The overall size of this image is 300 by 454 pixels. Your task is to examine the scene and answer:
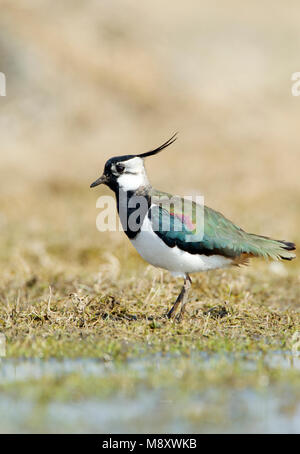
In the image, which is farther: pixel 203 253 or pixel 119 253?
pixel 119 253

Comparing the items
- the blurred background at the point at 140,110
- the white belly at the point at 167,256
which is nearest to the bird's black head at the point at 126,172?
the white belly at the point at 167,256

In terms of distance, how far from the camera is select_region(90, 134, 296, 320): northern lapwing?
5.27 meters

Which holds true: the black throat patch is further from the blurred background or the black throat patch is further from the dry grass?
the blurred background

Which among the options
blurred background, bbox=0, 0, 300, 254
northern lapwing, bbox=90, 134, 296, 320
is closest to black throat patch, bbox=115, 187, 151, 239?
northern lapwing, bbox=90, 134, 296, 320

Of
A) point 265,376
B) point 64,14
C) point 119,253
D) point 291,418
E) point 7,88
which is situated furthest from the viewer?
point 64,14

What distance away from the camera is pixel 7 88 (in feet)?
49.6

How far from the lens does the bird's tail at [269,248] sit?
557 centimetres

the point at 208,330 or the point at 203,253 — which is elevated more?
the point at 203,253

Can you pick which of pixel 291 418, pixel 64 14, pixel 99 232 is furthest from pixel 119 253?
pixel 64 14

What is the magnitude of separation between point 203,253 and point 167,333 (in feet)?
2.13

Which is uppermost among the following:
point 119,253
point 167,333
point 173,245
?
point 119,253

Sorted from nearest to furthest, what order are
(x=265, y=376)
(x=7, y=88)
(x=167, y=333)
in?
(x=265, y=376) → (x=167, y=333) → (x=7, y=88)

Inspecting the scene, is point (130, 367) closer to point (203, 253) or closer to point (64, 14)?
point (203, 253)

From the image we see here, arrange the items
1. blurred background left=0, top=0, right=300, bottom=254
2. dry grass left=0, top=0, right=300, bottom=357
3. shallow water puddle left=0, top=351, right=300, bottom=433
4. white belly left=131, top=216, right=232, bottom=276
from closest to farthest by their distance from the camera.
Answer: shallow water puddle left=0, top=351, right=300, bottom=433
white belly left=131, top=216, right=232, bottom=276
dry grass left=0, top=0, right=300, bottom=357
blurred background left=0, top=0, right=300, bottom=254
